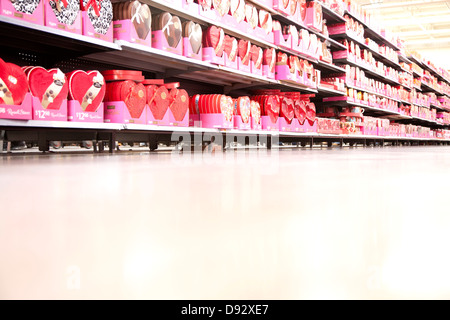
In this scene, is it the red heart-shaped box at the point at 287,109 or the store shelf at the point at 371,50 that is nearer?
the red heart-shaped box at the point at 287,109

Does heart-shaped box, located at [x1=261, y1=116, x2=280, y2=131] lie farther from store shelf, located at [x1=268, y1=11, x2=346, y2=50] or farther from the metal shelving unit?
store shelf, located at [x1=268, y1=11, x2=346, y2=50]

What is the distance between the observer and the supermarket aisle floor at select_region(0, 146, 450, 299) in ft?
1.05

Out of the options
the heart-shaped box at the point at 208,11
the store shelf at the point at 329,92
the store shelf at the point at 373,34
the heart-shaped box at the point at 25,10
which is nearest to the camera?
the heart-shaped box at the point at 25,10

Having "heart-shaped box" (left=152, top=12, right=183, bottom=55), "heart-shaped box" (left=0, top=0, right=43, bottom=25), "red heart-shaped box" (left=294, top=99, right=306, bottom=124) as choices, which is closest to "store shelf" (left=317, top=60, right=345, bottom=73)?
"red heart-shaped box" (left=294, top=99, right=306, bottom=124)

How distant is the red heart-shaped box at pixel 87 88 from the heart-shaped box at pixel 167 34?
1.92 ft

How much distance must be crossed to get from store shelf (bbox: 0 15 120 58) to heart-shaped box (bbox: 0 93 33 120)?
1.17 feet

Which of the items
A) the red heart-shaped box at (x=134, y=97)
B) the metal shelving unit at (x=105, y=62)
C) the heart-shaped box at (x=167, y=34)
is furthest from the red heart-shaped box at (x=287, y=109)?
the red heart-shaped box at (x=134, y=97)

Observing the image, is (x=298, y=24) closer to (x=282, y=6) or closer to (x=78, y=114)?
(x=282, y=6)

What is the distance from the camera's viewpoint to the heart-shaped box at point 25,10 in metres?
2.06

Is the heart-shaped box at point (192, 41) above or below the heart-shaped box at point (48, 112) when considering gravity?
above

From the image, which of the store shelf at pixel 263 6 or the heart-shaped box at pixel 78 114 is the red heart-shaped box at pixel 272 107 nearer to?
the store shelf at pixel 263 6

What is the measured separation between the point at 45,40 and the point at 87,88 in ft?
1.21

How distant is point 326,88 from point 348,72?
3.40 ft
